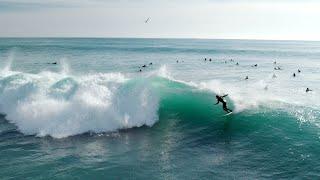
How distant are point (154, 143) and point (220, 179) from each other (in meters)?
5.30

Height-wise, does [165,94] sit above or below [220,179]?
above

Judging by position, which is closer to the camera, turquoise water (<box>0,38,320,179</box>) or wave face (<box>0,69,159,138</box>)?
turquoise water (<box>0,38,320,179</box>)

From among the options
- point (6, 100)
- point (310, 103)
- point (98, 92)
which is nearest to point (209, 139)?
point (98, 92)

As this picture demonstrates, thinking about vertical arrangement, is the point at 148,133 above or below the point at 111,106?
below

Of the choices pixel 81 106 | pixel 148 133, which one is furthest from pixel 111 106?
pixel 148 133

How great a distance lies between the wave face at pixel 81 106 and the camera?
2189 cm

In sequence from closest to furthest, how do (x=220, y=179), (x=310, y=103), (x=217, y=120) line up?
(x=220, y=179)
(x=217, y=120)
(x=310, y=103)

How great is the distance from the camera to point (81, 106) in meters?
23.6

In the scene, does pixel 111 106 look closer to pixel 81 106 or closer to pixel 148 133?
pixel 81 106

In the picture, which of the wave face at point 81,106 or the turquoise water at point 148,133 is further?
the wave face at point 81,106

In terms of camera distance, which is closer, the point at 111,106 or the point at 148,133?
the point at 148,133

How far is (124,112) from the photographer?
2306 cm

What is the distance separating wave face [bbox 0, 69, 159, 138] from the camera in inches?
862

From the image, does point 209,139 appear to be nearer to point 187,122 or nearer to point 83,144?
point 187,122
